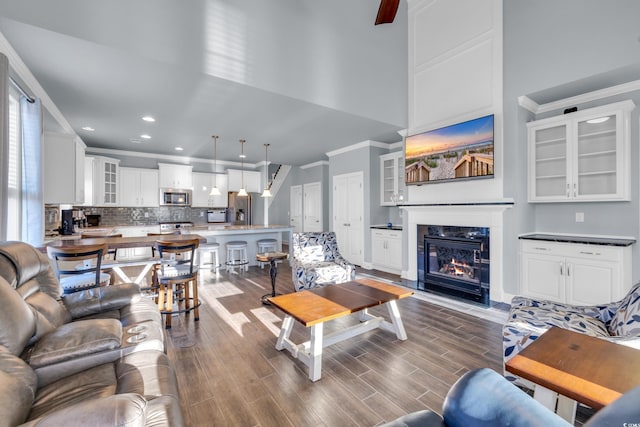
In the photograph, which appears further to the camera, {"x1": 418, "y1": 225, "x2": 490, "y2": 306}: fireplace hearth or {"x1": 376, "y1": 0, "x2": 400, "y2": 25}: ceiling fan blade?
{"x1": 418, "y1": 225, "x2": 490, "y2": 306}: fireplace hearth

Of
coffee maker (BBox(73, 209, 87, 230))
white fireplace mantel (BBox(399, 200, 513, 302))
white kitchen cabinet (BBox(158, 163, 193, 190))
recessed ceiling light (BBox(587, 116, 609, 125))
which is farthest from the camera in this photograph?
white kitchen cabinet (BBox(158, 163, 193, 190))

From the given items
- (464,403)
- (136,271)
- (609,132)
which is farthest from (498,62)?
(136,271)

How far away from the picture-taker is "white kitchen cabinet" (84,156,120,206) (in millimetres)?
6000

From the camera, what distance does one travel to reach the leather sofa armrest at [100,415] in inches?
32.6

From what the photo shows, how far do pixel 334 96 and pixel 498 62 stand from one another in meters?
2.36

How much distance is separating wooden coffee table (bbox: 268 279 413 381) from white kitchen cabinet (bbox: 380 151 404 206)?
3191 millimetres

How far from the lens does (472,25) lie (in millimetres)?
4227

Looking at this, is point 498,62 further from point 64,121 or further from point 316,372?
point 64,121

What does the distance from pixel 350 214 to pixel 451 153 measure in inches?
109

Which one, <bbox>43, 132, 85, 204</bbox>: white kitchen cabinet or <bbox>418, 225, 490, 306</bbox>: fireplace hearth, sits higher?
<bbox>43, 132, 85, 204</bbox>: white kitchen cabinet

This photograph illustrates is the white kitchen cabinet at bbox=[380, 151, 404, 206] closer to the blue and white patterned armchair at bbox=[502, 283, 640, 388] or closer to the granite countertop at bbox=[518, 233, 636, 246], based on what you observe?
the granite countertop at bbox=[518, 233, 636, 246]

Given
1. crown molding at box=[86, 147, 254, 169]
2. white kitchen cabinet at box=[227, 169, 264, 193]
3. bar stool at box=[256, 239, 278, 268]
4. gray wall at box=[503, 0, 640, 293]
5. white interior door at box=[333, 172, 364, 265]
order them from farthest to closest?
1. white kitchen cabinet at box=[227, 169, 264, 193]
2. crown molding at box=[86, 147, 254, 169]
3. white interior door at box=[333, 172, 364, 265]
4. bar stool at box=[256, 239, 278, 268]
5. gray wall at box=[503, 0, 640, 293]

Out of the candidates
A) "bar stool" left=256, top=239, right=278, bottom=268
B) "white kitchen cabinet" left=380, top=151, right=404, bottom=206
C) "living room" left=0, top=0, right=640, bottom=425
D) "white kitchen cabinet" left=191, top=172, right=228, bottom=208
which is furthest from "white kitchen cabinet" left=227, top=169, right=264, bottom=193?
"white kitchen cabinet" left=380, top=151, right=404, bottom=206

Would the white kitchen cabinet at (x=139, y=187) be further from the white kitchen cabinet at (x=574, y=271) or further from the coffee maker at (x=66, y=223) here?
the white kitchen cabinet at (x=574, y=271)
